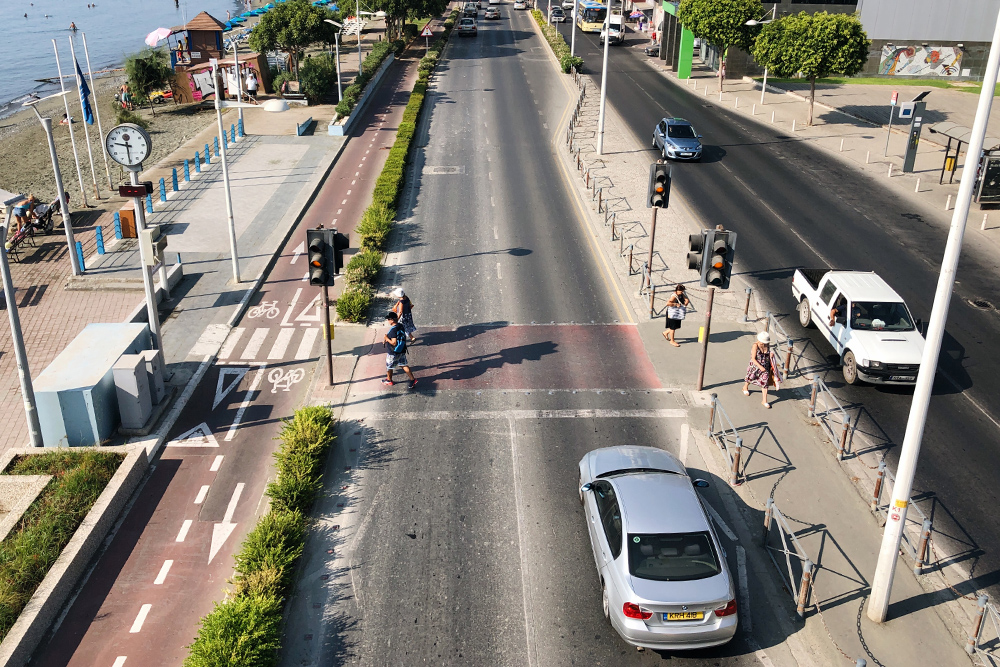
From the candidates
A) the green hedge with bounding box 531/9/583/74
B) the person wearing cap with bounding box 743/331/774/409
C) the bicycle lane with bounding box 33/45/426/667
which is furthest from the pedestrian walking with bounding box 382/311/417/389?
the green hedge with bounding box 531/9/583/74

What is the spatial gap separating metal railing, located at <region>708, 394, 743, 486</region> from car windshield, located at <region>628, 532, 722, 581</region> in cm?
375

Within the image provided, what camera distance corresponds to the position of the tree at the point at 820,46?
42.2 meters

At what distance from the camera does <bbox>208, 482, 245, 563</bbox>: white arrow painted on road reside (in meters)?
13.8

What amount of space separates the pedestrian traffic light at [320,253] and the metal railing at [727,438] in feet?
28.8

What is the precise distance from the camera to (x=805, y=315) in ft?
70.7

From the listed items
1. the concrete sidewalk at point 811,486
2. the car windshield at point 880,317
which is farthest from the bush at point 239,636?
the car windshield at point 880,317

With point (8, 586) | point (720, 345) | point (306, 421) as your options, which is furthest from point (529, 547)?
A: point (720, 345)

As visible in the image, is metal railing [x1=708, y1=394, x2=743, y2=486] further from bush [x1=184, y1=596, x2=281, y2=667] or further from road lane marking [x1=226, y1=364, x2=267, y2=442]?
road lane marking [x1=226, y1=364, x2=267, y2=442]

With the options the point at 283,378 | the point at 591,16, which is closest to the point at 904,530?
the point at 283,378

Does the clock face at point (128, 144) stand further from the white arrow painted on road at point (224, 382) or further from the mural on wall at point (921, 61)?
the mural on wall at point (921, 61)

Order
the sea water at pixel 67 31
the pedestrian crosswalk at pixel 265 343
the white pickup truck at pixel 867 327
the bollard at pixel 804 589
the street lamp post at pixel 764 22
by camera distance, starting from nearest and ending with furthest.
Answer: the bollard at pixel 804 589 → the white pickup truck at pixel 867 327 → the pedestrian crosswalk at pixel 265 343 → the street lamp post at pixel 764 22 → the sea water at pixel 67 31

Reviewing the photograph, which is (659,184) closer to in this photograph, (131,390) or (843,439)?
(843,439)

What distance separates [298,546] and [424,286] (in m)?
12.2

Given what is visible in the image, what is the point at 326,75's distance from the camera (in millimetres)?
49406
